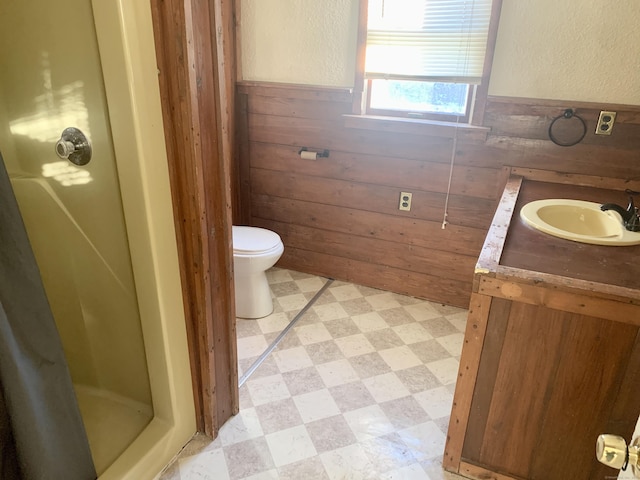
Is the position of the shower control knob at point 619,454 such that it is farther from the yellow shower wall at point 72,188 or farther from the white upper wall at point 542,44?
the white upper wall at point 542,44

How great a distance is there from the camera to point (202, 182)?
4.41 ft

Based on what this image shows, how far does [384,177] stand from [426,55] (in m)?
0.63

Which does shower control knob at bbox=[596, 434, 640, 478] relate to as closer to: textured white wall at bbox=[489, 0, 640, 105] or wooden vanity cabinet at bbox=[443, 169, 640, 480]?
wooden vanity cabinet at bbox=[443, 169, 640, 480]

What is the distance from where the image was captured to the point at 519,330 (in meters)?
1.29

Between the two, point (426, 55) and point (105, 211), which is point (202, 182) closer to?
point (105, 211)

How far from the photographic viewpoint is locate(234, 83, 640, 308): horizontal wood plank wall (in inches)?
82.0

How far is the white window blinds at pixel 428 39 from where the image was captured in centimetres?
205

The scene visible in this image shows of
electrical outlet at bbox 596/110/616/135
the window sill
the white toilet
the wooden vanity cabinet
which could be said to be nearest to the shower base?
the white toilet

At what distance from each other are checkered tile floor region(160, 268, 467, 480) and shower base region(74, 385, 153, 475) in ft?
0.59

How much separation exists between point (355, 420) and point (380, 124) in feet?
4.64

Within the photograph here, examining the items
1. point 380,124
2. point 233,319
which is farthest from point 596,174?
point 233,319

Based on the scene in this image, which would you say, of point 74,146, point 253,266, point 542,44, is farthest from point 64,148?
point 542,44

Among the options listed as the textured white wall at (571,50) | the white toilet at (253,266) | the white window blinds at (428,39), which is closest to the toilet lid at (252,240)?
the white toilet at (253,266)

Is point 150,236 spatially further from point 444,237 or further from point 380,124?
point 444,237
